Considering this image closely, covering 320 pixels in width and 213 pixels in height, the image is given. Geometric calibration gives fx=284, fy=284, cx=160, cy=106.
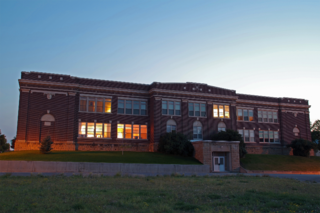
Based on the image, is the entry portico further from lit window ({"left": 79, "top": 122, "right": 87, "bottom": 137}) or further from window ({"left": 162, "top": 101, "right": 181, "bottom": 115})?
lit window ({"left": 79, "top": 122, "right": 87, "bottom": 137})

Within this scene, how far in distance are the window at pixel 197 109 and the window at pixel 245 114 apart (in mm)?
10689

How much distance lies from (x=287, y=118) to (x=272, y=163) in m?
21.6

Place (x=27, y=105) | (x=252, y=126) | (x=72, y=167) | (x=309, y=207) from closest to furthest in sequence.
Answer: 1. (x=309, y=207)
2. (x=72, y=167)
3. (x=27, y=105)
4. (x=252, y=126)

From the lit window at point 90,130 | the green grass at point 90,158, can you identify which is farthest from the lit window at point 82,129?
the green grass at point 90,158

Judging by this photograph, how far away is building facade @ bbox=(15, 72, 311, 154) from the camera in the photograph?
44.5 meters

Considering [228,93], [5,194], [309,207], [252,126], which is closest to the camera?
[309,207]

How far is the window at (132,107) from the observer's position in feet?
165

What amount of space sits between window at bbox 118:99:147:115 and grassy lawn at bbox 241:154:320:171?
63.2 ft

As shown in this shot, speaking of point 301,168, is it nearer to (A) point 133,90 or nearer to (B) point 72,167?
(A) point 133,90

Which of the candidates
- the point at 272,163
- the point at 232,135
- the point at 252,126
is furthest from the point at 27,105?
the point at 252,126

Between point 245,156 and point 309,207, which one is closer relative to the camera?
point 309,207

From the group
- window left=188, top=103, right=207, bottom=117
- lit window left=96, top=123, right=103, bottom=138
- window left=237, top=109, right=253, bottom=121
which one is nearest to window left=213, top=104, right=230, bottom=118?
window left=188, top=103, right=207, bottom=117

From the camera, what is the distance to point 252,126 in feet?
198

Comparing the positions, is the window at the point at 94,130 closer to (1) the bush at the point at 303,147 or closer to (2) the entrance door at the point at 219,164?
(2) the entrance door at the point at 219,164
